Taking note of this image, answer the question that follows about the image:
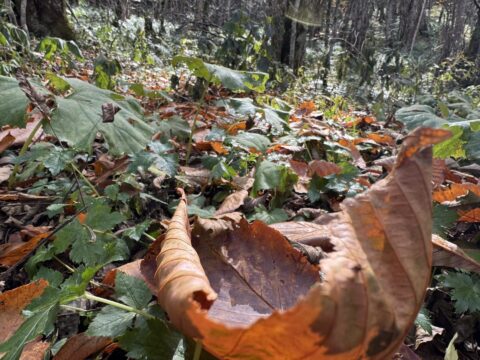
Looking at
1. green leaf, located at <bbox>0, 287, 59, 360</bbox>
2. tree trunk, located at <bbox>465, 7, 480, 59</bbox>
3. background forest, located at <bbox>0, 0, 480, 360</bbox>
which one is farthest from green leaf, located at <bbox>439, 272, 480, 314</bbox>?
tree trunk, located at <bbox>465, 7, 480, 59</bbox>

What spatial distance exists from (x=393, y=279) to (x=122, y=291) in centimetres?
49

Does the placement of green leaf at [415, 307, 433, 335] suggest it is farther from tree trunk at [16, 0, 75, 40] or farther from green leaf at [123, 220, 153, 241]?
tree trunk at [16, 0, 75, 40]

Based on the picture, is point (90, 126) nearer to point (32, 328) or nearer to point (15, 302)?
point (15, 302)

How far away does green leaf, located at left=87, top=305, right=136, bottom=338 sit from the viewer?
0.68 meters

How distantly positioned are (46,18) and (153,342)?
26.2ft

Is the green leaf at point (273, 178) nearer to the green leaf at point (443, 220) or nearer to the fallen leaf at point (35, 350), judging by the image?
the green leaf at point (443, 220)

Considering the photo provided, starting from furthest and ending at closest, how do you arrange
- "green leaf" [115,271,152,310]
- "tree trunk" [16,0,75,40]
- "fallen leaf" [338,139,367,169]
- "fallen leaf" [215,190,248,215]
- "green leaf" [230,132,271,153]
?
1. "tree trunk" [16,0,75,40]
2. "fallen leaf" [338,139,367,169]
3. "green leaf" [230,132,271,153]
4. "fallen leaf" [215,190,248,215]
5. "green leaf" [115,271,152,310]

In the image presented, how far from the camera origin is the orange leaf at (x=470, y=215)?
105 centimetres

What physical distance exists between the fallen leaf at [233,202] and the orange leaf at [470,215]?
0.61 metres

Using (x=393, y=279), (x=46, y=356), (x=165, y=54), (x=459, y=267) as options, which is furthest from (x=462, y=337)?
(x=165, y=54)

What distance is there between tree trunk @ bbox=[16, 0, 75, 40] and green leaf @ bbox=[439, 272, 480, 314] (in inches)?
306

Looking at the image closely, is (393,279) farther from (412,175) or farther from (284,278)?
(284,278)

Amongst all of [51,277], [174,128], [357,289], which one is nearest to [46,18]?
[174,128]

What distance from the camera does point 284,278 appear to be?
0.69 meters
